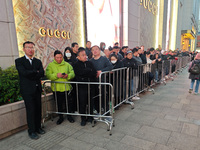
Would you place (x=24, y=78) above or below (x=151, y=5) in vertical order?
below

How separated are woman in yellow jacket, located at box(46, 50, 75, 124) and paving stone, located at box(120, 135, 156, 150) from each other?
1.55 meters

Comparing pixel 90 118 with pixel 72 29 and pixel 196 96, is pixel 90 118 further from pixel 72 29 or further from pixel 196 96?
pixel 72 29

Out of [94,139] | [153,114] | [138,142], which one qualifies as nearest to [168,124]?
[153,114]

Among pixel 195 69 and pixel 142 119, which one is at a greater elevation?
pixel 195 69

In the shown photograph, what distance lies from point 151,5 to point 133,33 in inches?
249

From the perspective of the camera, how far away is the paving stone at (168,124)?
11.3 ft

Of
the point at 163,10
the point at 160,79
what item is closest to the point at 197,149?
the point at 160,79

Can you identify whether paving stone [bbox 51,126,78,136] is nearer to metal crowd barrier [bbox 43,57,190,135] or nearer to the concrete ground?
the concrete ground

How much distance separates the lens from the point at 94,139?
3092mm

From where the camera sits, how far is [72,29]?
293 inches

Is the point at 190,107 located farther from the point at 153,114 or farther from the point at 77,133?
the point at 77,133

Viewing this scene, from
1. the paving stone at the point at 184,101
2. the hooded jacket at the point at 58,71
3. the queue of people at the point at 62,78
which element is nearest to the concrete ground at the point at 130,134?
the queue of people at the point at 62,78

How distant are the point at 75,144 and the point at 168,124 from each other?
232 cm

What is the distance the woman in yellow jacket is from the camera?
3605 mm
